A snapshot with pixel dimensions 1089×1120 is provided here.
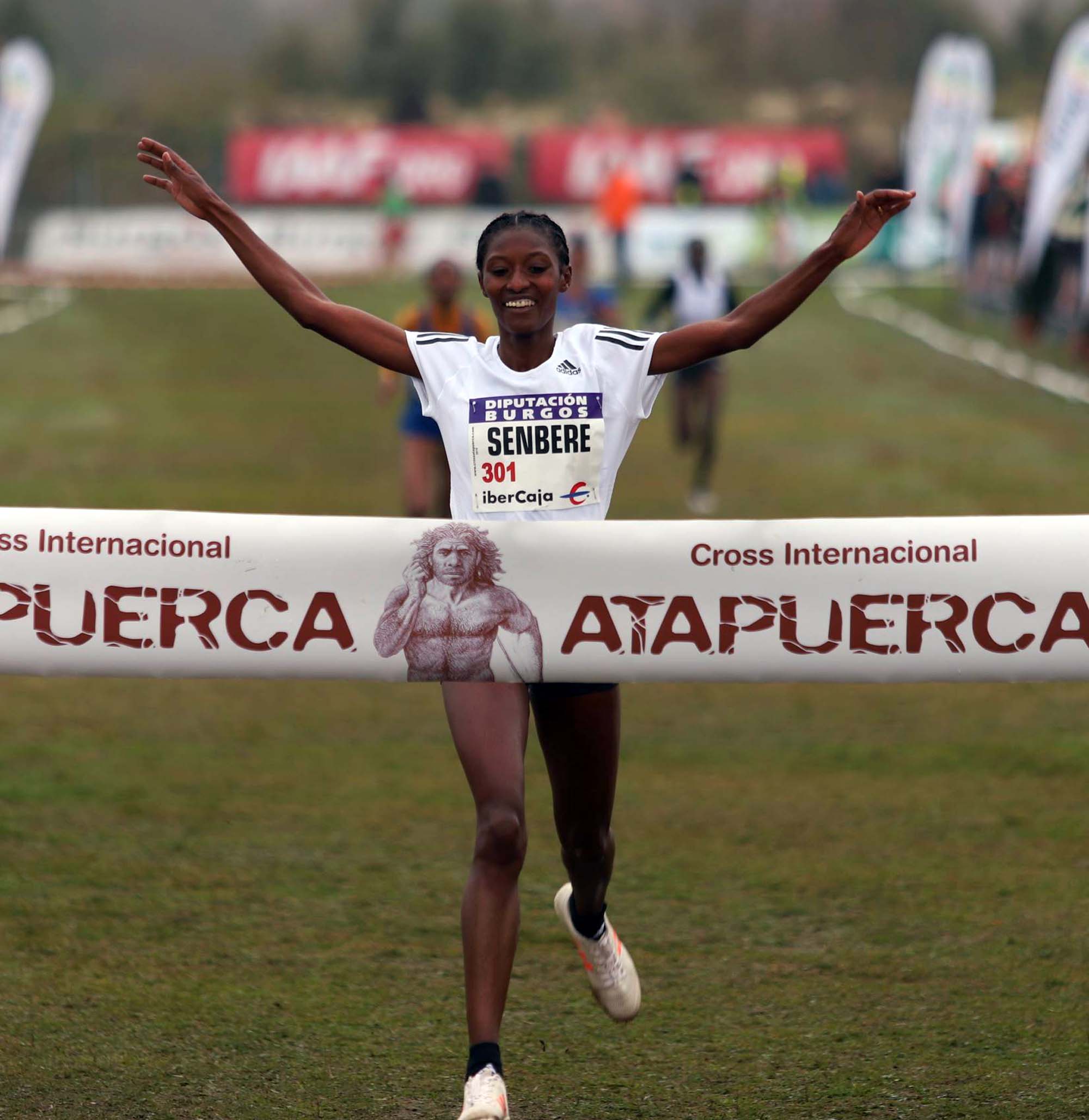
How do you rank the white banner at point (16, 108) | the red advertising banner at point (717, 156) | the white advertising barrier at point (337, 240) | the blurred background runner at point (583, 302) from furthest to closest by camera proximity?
the red advertising banner at point (717, 156) < the white advertising barrier at point (337, 240) < the white banner at point (16, 108) < the blurred background runner at point (583, 302)

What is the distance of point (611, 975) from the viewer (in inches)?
232

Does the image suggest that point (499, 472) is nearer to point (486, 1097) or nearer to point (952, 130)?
point (486, 1097)

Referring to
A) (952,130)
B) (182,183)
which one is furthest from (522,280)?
(952,130)

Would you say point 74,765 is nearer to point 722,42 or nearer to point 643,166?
point 643,166

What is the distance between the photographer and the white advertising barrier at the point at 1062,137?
26859 millimetres

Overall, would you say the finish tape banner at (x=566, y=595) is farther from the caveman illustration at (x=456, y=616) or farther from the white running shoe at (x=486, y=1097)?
the white running shoe at (x=486, y=1097)

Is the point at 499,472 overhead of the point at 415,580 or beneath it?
overhead

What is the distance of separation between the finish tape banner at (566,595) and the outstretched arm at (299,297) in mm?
457

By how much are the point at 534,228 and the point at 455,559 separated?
877mm

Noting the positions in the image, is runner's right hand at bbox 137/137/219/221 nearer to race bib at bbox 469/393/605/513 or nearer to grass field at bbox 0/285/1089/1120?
race bib at bbox 469/393/605/513

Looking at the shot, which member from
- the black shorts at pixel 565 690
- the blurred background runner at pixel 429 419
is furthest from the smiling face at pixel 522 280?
the blurred background runner at pixel 429 419

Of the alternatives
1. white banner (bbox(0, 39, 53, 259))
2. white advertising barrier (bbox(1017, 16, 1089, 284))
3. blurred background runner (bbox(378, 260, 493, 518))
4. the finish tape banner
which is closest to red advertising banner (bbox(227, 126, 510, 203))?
white banner (bbox(0, 39, 53, 259))

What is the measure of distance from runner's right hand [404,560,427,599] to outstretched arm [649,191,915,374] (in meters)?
0.78

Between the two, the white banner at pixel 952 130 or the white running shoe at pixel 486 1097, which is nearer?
the white running shoe at pixel 486 1097
